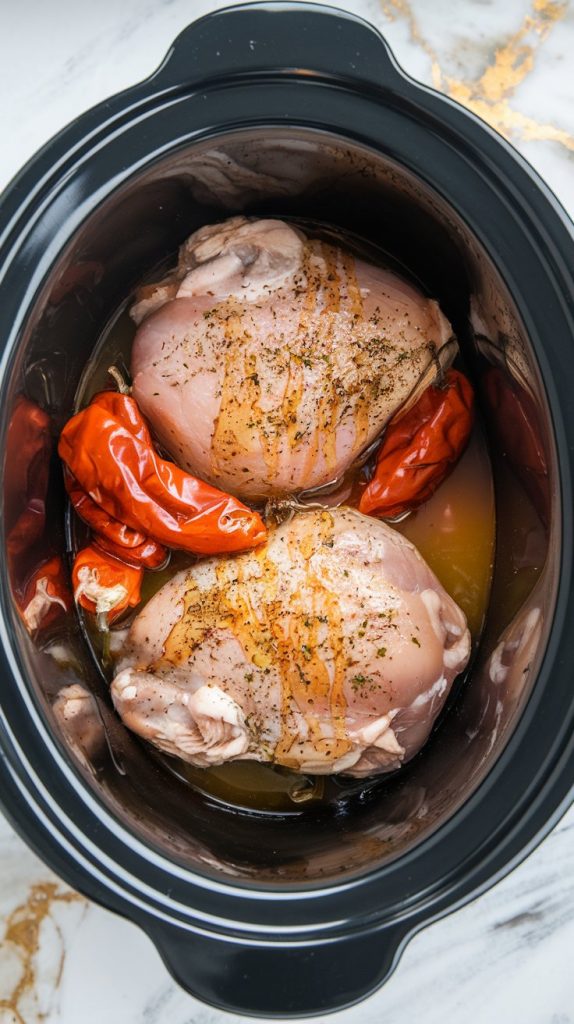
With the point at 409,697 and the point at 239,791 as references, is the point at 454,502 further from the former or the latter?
the point at 239,791

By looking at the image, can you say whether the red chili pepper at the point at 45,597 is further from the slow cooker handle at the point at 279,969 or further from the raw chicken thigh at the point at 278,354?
the slow cooker handle at the point at 279,969

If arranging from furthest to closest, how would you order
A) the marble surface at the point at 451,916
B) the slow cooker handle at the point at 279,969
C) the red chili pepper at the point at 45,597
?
the marble surface at the point at 451,916, the red chili pepper at the point at 45,597, the slow cooker handle at the point at 279,969

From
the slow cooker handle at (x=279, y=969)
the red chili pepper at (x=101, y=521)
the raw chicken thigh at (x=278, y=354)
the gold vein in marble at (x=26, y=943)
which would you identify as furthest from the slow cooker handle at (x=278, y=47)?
the gold vein in marble at (x=26, y=943)

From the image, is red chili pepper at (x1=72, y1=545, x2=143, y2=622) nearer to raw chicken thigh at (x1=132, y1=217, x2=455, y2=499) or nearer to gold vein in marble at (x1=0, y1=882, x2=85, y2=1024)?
raw chicken thigh at (x1=132, y1=217, x2=455, y2=499)

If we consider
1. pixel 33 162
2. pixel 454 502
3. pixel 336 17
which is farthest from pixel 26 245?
pixel 454 502

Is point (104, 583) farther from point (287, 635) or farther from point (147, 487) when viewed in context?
point (287, 635)

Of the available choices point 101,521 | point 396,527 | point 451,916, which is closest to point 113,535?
point 101,521

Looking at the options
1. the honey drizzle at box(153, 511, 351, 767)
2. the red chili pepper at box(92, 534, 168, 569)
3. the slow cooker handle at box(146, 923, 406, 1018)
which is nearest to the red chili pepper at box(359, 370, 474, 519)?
the honey drizzle at box(153, 511, 351, 767)
